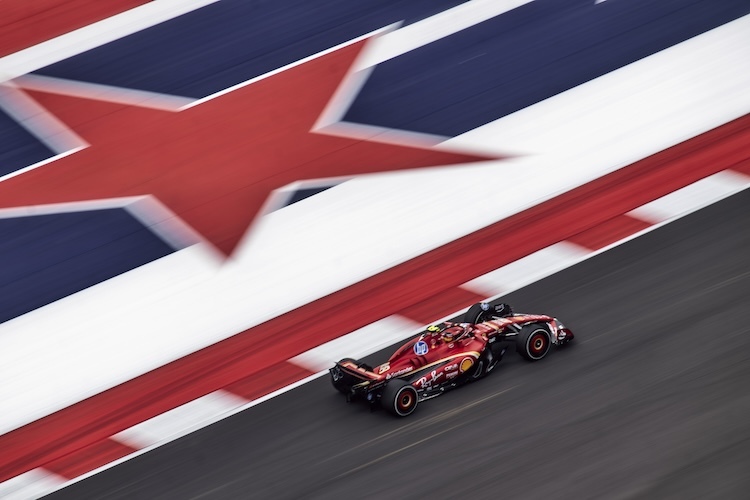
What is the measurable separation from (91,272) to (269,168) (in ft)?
7.19

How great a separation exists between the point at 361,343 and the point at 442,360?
4.85 feet

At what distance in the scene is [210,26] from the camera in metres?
12.2

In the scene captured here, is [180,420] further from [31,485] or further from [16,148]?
[16,148]

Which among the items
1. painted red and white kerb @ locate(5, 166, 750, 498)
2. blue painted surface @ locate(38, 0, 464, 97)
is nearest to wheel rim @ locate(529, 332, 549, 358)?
painted red and white kerb @ locate(5, 166, 750, 498)

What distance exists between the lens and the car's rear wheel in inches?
346

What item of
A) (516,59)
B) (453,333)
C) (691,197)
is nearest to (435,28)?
(516,59)

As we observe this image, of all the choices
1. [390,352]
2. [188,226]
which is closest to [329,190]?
[188,226]

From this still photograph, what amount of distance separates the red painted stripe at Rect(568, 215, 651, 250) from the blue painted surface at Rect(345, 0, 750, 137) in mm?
1920

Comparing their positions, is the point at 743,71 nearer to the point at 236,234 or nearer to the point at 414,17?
the point at 414,17

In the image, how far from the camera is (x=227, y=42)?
12086mm

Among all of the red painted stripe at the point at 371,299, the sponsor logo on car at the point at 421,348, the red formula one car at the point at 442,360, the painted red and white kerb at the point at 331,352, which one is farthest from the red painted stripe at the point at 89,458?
the sponsor logo on car at the point at 421,348

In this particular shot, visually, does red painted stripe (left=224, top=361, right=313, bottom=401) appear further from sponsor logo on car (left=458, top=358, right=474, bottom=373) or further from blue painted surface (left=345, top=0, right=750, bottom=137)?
blue painted surface (left=345, top=0, right=750, bottom=137)

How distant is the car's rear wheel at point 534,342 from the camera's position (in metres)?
8.78

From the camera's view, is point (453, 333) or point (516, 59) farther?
point (516, 59)
